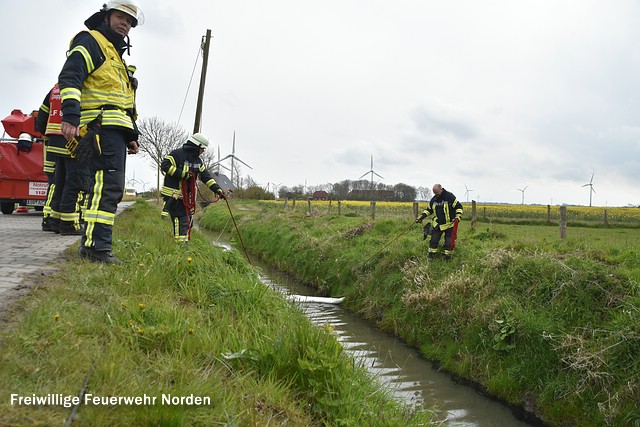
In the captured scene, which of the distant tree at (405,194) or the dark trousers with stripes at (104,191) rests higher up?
the distant tree at (405,194)

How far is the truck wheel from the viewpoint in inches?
467

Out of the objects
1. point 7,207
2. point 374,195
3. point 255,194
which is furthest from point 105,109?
point 374,195

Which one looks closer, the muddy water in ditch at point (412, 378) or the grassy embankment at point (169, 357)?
the grassy embankment at point (169, 357)

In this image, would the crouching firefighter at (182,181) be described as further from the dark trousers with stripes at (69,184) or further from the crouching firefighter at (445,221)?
the crouching firefighter at (445,221)

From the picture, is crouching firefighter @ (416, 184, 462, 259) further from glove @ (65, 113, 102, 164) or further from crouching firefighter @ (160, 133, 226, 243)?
glove @ (65, 113, 102, 164)

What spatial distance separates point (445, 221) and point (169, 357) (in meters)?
7.84

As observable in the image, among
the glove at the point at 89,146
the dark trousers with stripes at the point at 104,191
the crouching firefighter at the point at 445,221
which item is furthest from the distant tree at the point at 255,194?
the glove at the point at 89,146

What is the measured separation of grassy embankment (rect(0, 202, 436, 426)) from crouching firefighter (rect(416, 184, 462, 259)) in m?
5.94

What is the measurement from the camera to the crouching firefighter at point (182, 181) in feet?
23.4

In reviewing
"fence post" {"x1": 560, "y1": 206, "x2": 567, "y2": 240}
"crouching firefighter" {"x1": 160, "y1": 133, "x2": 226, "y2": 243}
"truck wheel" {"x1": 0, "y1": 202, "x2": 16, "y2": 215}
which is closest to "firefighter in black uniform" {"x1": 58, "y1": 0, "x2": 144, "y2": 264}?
"crouching firefighter" {"x1": 160, "y1": 133, "x2": 226, "y2": 243}

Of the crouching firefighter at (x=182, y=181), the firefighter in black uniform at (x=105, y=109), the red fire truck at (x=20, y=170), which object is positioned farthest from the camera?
the red fire truck at (x=20, y=170)

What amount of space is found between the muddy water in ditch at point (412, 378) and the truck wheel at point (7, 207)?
8.48 metres

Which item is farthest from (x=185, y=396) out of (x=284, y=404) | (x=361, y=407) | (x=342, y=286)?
(x=342, y=286)

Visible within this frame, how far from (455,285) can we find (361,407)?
5478mm
